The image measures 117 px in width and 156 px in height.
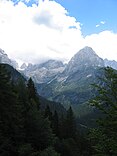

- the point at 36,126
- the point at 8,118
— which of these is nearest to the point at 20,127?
the point at 8,118

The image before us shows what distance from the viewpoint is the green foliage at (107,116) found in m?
17.4

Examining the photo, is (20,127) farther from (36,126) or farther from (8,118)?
(36,126)

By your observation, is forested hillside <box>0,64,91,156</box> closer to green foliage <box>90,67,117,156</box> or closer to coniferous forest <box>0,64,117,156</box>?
coniferous forest <box>0,64,117,156</box>

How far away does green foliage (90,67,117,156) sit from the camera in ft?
57.2

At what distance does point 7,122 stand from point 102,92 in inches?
1073

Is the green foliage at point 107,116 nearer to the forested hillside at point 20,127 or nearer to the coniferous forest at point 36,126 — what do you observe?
the coniferous forest at point 36,126

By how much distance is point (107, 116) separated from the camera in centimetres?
1789

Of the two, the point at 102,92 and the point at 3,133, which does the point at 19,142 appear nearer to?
the point at 3,133

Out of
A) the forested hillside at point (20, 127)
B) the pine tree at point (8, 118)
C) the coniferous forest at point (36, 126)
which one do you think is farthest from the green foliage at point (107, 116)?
the pine tree at point (8, 118)

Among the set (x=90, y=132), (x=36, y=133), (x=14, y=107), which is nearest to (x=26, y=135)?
(x=36, y=133)

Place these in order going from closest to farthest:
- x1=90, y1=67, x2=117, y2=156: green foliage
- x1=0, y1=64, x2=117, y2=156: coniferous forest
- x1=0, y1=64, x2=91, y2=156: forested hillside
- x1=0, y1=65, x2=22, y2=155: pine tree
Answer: x1=90, y1=67, x2=117, y2=156: green foliage
x1=0, y1=64, x2=117, y2=156: coniferous forest
x1=0, y1=64, x2=91, y2=156: forested hillside
x1=0, y1=65, x2=22, y2=155: pine tree

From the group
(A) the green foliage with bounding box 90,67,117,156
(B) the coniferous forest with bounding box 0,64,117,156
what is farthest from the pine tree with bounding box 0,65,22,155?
(A) the green foliage with bounding box 90,67,117,156

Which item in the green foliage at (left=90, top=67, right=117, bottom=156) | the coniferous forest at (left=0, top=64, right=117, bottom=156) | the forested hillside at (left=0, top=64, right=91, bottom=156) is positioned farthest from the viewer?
the forested hillside at (left=0, top=64, right=91, bottom=156)

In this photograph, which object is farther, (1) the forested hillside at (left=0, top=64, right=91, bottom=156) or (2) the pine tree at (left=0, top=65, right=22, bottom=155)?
(2) the pine tree at (left=0, top=65, right=22, bottom=155)
